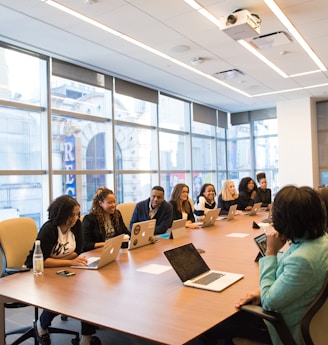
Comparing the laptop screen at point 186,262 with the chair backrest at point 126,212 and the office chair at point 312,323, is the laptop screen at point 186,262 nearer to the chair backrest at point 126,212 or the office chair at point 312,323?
the office chair at point 312,323

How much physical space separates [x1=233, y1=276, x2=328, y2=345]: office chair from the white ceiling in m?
3.05

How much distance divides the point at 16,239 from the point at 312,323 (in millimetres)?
2382

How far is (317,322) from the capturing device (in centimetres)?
144

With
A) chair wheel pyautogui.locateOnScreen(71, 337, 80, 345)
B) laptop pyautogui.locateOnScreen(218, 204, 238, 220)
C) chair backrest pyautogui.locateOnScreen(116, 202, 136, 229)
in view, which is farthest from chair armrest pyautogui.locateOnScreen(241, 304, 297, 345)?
laptop pyautogui.locateOnScreen(218, 204, 238, 220)

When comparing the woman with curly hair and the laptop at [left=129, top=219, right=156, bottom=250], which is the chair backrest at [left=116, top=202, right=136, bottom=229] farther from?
the laptop at [left=129, top=219, right=156, bottom=250]

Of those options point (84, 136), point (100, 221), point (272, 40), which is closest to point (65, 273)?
point (100, 221)

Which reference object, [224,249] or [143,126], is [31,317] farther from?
[143,126]

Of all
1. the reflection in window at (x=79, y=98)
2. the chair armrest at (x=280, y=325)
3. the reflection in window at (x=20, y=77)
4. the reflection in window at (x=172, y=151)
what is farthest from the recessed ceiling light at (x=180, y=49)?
the chair armrest at (x=280, y=325)

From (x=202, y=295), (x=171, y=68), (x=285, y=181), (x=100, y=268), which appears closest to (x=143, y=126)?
(x=171, y=68)

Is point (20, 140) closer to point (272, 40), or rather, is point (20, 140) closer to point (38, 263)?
point (38, 263)

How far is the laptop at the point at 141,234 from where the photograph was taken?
10.0ft

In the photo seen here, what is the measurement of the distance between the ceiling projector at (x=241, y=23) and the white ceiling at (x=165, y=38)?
74 mm

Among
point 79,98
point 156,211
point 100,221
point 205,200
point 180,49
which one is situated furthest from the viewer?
point 79,98

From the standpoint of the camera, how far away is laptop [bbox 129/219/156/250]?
3.06m
